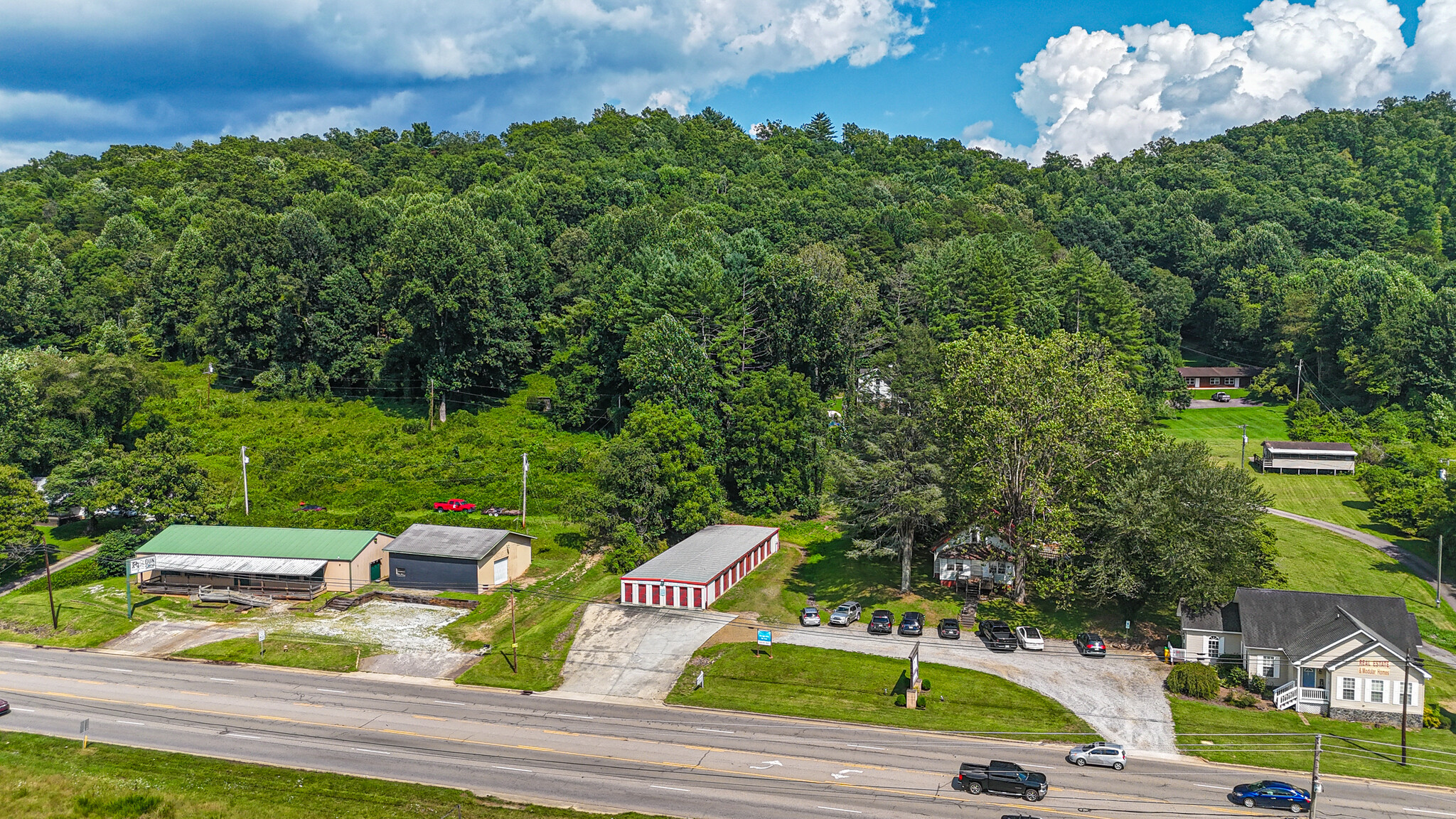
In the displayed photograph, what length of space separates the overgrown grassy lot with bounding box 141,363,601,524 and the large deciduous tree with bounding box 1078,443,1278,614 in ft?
161

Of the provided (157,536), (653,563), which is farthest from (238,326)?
(653,563)

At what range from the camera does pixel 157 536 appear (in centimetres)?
7256

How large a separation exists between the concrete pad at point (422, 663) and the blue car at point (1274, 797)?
42.6 metres

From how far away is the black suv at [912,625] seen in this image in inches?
2291

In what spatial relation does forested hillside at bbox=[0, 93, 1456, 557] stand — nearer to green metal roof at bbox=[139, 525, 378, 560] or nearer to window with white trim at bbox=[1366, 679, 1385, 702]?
green metal roof at bbox=[139, 525, 378, 560]

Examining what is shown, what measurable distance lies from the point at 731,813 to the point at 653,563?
30968 mm

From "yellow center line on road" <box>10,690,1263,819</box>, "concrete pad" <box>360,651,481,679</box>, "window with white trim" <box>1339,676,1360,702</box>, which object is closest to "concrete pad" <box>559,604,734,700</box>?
"concrete pad" <box>360,651,481,679</box>

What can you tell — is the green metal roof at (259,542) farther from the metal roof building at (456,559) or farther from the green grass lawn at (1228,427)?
the green grass lawn at (1228,427)

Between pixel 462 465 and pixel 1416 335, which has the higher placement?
pixel 1416 335

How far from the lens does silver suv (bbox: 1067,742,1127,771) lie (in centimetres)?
4181

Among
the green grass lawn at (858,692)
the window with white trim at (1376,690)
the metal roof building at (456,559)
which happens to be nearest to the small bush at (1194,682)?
the window with white trim at (1376,690)

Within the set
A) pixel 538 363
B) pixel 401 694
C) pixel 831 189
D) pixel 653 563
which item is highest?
pixel 831 189

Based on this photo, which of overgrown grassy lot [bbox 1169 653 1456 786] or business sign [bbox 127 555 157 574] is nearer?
overgrown grassy lot [bbox 1169 653 1456 786]

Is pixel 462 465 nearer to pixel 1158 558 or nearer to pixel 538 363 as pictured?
pixel 538 363
